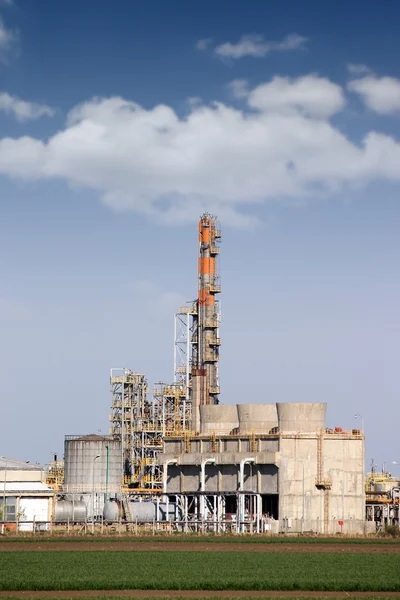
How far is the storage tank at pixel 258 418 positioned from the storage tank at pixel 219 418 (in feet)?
6.11

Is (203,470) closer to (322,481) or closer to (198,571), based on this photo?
(322,481)

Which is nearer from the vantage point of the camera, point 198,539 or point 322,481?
point 198,539

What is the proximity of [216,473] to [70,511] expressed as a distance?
14621 millimetres

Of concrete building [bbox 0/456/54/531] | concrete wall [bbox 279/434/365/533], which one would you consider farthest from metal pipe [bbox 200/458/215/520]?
concrete building [bbox 0/456/54/531]

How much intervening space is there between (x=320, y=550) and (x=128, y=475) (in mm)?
67778

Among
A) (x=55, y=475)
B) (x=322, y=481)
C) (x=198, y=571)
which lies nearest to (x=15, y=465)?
(x=55, y=475)

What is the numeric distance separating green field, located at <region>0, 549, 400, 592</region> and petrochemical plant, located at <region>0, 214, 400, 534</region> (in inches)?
1367

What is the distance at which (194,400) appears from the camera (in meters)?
129

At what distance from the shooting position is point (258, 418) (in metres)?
119

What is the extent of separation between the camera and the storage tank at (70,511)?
110250mm

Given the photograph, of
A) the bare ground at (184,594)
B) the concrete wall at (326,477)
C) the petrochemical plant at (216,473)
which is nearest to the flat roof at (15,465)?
the petrochemical plant at (216,473)

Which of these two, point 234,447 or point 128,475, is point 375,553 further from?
point 128,475

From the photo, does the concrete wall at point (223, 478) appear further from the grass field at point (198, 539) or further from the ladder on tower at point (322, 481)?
the grass field at point (198, 539)

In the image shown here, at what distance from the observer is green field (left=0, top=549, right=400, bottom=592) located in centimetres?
4703
